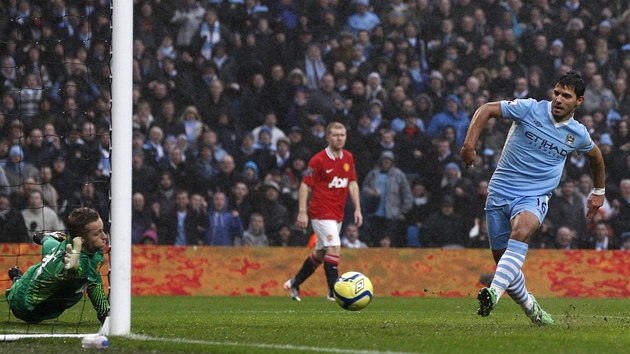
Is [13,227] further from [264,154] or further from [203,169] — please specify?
[264,154]

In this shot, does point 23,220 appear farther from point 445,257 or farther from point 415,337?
point 415,337

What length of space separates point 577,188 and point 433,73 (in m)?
3.08

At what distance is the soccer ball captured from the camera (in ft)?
26.9

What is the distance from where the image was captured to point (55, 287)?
7574mm

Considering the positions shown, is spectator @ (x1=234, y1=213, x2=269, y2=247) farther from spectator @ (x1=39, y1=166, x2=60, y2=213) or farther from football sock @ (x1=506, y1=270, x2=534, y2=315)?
football sock @ (x1=506, y1=270, x2=534, y2=315)

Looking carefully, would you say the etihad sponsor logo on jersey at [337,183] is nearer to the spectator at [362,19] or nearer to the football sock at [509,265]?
the spectator at [362,19]

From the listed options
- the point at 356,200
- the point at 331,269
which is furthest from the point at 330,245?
the point at 356,200

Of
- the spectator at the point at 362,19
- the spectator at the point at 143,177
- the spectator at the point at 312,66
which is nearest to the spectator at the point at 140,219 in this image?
the spectator at the point at 143,177

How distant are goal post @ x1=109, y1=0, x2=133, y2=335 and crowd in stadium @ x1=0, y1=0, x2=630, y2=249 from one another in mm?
8422

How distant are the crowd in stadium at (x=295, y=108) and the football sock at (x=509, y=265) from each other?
8.23 m

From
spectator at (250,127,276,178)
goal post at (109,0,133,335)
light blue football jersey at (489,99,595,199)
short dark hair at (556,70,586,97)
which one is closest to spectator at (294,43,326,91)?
spectator at (250,127,276,178)

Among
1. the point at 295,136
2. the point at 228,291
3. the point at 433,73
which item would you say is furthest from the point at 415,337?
the point at 433,73

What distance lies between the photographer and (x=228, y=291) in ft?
49.1

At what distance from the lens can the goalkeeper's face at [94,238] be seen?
7.39 metres
